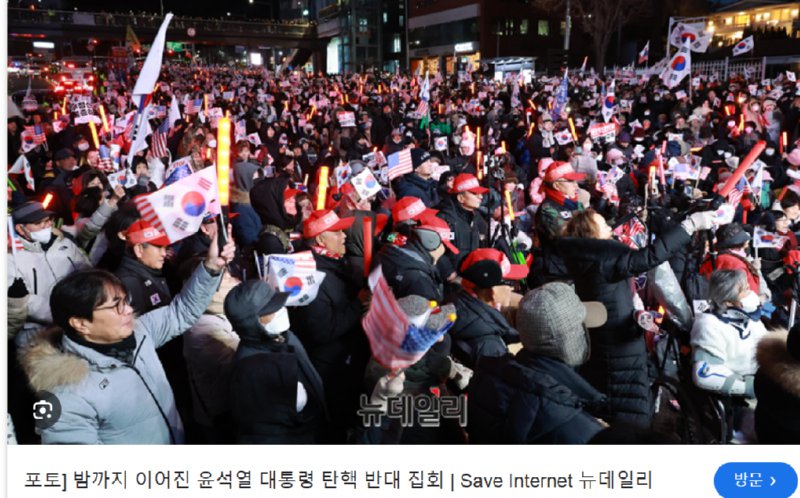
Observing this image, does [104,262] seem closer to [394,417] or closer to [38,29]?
[394,417]

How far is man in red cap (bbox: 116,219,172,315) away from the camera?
11.1 ft

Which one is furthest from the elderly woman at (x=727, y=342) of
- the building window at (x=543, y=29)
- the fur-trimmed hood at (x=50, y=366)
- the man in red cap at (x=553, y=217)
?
the building window at (x=543, y=29)

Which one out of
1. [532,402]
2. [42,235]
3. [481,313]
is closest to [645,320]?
[481,313]

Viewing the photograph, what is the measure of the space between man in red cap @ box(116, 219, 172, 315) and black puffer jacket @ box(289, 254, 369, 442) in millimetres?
738

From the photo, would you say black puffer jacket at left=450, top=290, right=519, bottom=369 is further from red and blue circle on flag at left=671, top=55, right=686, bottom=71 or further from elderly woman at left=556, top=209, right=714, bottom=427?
red and blue circle on flag at left=671, top=55, right=686, bottom=71

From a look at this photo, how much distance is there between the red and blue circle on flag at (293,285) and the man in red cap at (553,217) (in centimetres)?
235

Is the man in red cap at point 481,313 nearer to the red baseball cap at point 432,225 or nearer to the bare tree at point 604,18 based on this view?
the red baseball cap at point 432,225

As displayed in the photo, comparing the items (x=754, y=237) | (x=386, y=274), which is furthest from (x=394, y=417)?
(x=754, y=237)

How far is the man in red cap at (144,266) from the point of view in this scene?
3373mm

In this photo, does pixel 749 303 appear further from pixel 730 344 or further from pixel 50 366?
pixel 50 366

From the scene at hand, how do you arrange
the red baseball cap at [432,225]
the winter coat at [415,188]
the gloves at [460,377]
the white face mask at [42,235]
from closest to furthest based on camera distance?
the gloves at [460,377]
the white face mask at [42,235]
the red baseball cap at [432,225]
the winter coat at [415,188]

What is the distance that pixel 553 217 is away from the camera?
Answer: 4961 millimetres

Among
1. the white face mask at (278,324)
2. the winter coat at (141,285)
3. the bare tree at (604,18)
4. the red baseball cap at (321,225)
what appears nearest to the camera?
the white face mask at (278,324)

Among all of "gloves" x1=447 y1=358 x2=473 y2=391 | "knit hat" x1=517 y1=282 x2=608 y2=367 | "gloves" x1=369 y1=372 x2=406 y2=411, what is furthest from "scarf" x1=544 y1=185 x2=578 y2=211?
"gloves" x1=369 y1=372 x2=406 y2=411
